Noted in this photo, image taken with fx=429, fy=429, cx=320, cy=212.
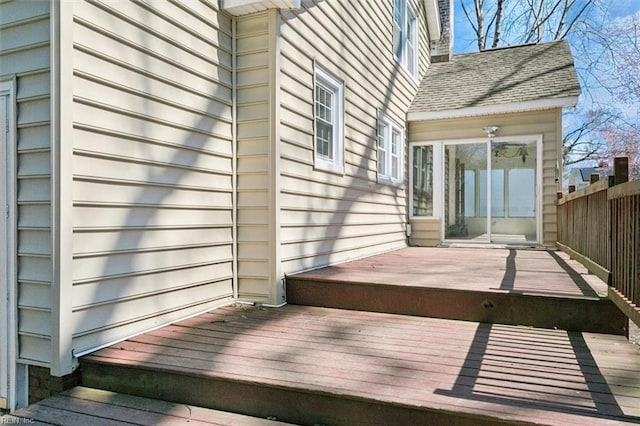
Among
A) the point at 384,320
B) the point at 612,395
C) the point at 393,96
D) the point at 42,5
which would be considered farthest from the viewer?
the point at 393,96

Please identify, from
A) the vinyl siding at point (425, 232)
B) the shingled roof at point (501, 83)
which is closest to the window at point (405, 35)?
the shingled roof at point (501, 83)

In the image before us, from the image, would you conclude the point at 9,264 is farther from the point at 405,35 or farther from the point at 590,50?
the point at 590,50

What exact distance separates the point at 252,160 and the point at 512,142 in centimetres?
583

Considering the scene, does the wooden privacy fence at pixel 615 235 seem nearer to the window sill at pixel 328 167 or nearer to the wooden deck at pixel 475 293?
the wooden deck at pixel 475 293

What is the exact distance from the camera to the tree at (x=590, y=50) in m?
16.3

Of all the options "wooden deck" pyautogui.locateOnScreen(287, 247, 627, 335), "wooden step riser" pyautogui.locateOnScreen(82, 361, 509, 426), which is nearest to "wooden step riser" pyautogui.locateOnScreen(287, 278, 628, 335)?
"wooden deck" pyautogui.locateOnScreen(287, 247, 627, 335)

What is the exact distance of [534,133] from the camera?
25.4ft

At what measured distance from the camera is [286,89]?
411 centimetres

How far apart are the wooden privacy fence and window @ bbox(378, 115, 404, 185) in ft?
10.2

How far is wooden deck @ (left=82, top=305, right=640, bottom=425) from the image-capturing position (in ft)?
6.34

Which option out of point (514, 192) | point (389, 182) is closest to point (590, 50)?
point (514, 192)

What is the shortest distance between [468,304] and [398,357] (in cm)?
116

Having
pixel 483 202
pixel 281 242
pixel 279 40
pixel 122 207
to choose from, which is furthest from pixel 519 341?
pixel 483 202

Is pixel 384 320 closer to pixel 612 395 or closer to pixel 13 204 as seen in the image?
pixel 612 395
